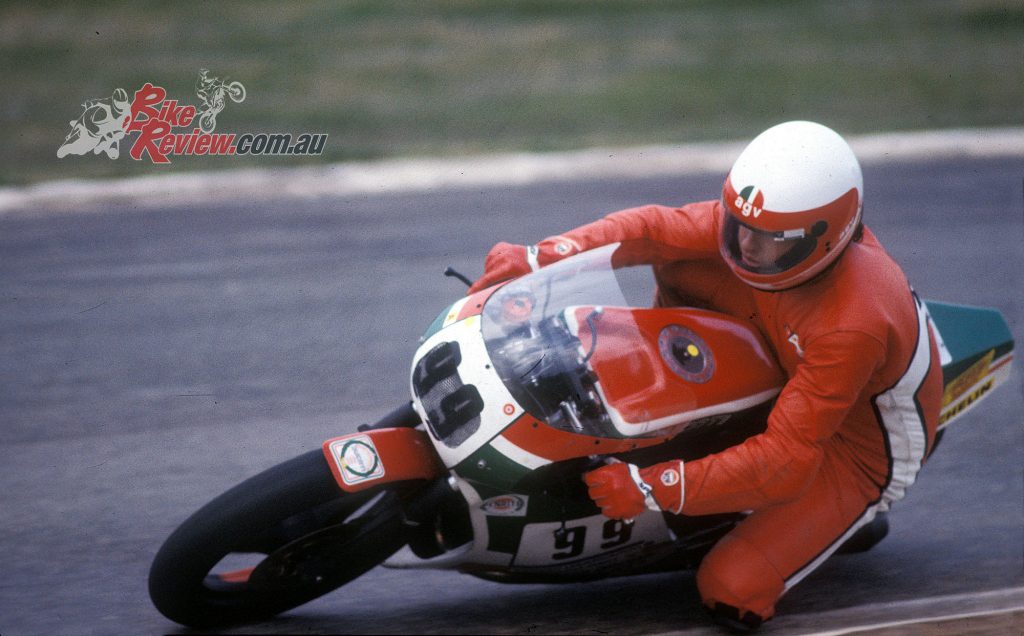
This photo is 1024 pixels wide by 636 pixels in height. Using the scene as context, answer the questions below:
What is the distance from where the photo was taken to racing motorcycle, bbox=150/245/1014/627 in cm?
340

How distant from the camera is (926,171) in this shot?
31.4 ft

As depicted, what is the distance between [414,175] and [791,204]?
5.88m

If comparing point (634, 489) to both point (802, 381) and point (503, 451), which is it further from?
point (802, 381)

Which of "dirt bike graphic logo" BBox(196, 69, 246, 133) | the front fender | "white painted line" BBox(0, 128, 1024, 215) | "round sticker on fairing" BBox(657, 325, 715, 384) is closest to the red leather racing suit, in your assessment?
"round sticker on fairing" BBox(657, 325, 715, 384)

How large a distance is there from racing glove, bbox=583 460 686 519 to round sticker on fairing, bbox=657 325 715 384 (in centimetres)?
28

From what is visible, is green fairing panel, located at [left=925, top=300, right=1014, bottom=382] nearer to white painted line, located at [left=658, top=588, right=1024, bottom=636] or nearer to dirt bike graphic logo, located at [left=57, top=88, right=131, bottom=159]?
white painted line, located at [left=658, top=588, right=1024, bottom=636]

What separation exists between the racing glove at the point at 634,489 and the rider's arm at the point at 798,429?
41 millimetres

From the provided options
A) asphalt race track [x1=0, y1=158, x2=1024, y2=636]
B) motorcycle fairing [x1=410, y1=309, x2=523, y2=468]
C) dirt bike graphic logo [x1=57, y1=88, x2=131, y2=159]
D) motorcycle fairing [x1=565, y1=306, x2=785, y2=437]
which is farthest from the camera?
dirt bike graphic logo [x1=57, y1=88, x2=131, y2=159]

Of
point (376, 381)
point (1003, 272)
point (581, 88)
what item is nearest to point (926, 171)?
point (1003, 272)

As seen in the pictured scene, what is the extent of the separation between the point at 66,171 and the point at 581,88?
4.77 meters

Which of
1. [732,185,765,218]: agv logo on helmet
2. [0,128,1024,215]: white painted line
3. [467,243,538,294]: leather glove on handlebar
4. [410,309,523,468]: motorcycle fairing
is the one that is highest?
[732,185,765,218]: agv logo on helmet

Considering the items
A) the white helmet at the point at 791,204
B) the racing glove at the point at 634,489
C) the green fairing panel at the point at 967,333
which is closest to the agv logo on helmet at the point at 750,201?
the white helmet at the point at 791,204

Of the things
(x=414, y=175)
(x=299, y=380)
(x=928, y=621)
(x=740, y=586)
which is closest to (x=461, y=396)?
(x=740, y=586)

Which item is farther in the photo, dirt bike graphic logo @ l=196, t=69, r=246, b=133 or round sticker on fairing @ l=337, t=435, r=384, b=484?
dirt bike graphic logo @ l=196, t=69, r=246, b=133
